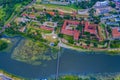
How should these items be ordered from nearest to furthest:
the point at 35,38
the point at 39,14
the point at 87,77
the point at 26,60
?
the point at 87,77 < the point at 26,60 < the point at 35,38 < the point at 39,14

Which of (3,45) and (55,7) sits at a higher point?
(55,7)

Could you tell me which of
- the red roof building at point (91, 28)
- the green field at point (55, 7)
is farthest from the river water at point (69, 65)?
the green field at point (55, 7)

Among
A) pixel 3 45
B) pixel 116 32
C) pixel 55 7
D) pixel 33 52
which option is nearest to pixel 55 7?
pixel 55 7

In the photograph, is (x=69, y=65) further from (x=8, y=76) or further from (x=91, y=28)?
(x=91, y=28)

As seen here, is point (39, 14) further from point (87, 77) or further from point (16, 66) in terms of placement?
point (87, 77)

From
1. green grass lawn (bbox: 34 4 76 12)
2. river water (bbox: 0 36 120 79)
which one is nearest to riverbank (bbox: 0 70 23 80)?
river water (bbox: 0 36 120 79)

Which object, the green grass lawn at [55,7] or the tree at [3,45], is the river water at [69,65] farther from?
the green grass lawn at [55,7]

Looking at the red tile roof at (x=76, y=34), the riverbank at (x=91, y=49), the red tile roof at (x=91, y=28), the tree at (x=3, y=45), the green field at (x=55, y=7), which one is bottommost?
the riverbank at (x=91, y=49)

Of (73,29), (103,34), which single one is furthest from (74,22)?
(103,34)
